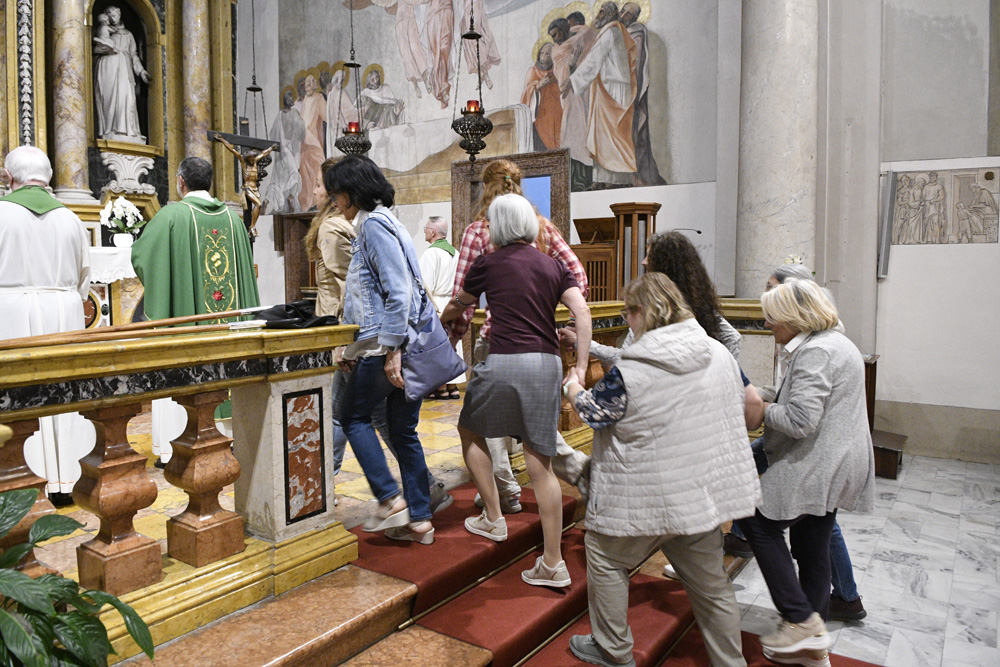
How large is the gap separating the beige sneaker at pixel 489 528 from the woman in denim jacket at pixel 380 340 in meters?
0.22

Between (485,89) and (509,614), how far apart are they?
8.31 meters

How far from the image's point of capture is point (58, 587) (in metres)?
1.62

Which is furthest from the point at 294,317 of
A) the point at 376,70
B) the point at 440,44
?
the point at 376,70

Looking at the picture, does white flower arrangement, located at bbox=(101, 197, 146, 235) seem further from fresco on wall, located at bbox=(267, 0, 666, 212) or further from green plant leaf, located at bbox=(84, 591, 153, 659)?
green plant leaf, located at bbox=(84, 591, 153, 659)

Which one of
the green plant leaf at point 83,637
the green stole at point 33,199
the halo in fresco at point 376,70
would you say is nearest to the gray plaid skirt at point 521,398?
the green plant leaf at point 83,637

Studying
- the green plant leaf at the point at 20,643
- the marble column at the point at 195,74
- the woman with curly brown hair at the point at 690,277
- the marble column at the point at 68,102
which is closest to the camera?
the green plant leaf at the point at 20,643

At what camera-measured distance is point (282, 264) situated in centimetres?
1271

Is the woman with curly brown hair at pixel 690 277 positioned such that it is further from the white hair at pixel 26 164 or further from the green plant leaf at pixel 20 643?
the white hair at pixel 26 164

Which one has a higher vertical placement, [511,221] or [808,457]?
[511,221]

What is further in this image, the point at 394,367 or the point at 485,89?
the point at 485,89

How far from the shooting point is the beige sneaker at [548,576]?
3.04 metres

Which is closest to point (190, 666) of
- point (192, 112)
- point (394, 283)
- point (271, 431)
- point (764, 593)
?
point (271, 431)

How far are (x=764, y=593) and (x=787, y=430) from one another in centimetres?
140

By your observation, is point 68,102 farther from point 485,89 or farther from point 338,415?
point 338,415
